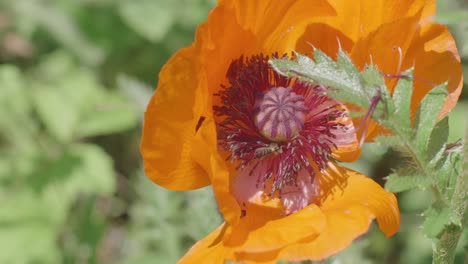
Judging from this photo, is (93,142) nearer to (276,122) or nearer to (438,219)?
(276,122)

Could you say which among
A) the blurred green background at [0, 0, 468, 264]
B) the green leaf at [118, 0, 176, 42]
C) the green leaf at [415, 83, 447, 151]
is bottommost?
the blurred green background at [0, 0, 468, 264]

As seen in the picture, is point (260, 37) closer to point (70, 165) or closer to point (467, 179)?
point (467, 179)

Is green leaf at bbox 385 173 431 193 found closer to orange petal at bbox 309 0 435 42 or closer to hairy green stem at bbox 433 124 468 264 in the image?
hairy green stem at bbox 433 124 468 264

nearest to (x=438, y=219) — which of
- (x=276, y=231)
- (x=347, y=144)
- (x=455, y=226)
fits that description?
(x=455, y=226)

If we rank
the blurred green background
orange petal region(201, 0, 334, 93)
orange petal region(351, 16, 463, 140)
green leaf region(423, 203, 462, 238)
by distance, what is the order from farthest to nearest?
the blurred green background
orange petal region(351, 16, 463, 140)
orange petal region(201, 0, 334, 93)
green leaf region(423, 203, 462, 238)

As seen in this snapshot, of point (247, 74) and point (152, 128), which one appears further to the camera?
point (247, 74)

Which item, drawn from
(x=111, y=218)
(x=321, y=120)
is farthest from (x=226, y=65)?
(x=111, y=218)

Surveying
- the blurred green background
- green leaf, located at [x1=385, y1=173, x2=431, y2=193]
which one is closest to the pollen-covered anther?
green leaf, located at [x1=385, y1=173, x2=431, y2=193]
